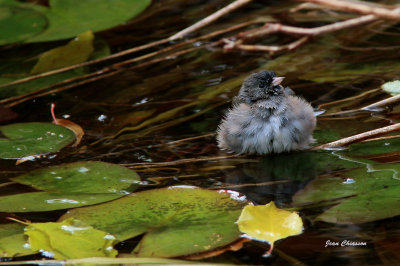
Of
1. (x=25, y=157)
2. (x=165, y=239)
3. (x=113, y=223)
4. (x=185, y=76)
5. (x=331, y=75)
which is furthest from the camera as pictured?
(x=185, y=76)

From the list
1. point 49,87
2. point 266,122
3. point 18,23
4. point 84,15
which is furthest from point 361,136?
point 18,23

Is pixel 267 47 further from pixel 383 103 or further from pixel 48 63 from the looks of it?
pixel 48 63

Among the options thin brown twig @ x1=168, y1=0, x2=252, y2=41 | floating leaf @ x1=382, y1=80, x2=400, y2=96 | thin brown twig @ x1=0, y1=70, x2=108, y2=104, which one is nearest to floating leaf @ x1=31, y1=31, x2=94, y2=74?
thin brown twig @ x1=0, y1=70, x2=108, y2=104

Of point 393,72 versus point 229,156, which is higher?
point 393,72

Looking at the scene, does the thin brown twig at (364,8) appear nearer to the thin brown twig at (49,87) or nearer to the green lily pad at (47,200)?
the thin brown twig at (49,87)

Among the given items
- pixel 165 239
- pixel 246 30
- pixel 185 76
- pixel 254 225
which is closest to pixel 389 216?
pixel 254 225

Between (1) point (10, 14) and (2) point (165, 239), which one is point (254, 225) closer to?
(2) point (165, 239)
